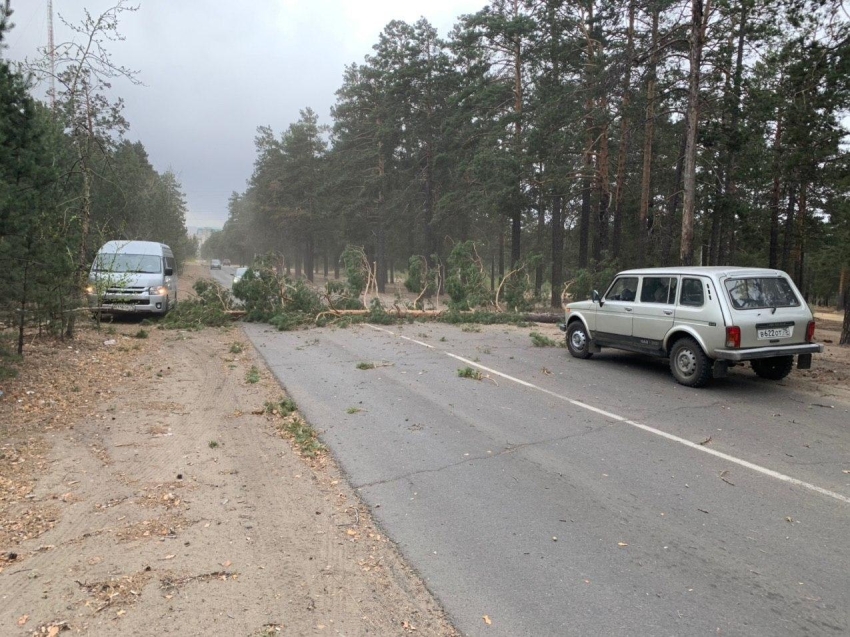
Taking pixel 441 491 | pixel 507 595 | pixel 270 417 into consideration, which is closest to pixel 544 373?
pixel 270 417

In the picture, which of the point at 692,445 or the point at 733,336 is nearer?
the point at 692,445

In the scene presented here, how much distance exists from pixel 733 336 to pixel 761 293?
1.00 metres

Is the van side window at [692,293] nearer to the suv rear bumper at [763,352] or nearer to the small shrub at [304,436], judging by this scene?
the suv rear bumper at [763,352]

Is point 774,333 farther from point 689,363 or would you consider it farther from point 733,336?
point 689,363

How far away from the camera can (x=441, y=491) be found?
16.7ft

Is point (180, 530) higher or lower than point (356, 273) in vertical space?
lower

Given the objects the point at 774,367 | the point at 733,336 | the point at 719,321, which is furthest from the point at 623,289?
the point at 774,367

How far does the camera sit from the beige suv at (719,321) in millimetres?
8516

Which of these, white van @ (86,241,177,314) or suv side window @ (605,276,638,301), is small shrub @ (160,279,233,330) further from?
suv side window @ (605,276,638,301)

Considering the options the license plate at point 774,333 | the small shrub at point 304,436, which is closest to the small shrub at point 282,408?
the small shrub at point 304,436

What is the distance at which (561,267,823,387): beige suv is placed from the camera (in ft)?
27.9

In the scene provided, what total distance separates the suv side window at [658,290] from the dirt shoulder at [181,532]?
21.8ft

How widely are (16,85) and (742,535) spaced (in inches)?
392

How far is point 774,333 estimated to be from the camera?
859 centimetres
